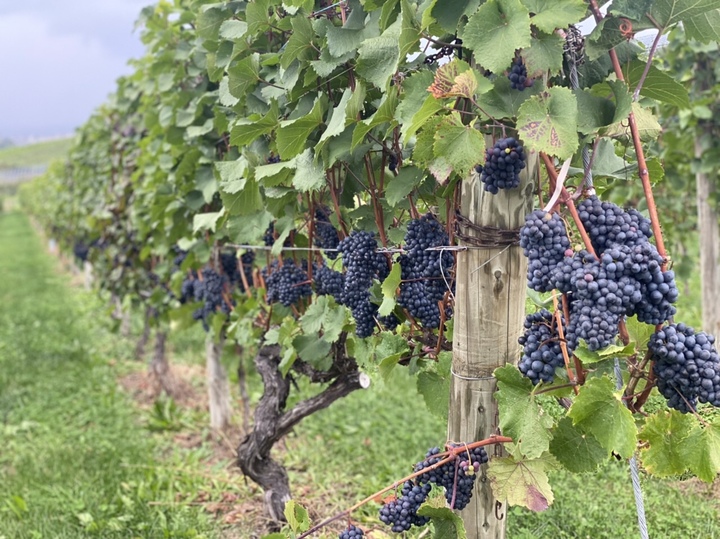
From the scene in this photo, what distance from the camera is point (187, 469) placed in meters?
4.15

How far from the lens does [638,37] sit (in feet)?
5.00

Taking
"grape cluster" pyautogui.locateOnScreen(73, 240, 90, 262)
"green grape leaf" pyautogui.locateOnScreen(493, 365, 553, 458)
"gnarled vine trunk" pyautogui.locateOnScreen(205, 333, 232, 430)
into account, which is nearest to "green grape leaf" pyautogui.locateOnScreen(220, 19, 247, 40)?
"green grape leaf" pyautogui.locateOnScreen(493, 365, 553, 458)

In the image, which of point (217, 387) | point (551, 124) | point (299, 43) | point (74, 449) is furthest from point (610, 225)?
point (74, 449)

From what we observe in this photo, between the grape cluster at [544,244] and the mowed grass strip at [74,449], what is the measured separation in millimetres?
2542

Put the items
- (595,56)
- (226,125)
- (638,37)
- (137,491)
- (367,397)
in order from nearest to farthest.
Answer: (595,56) → (638,37) → (226,125) → (137,491) → (367,397)

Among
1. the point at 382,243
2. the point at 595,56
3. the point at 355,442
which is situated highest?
the point at 595,56

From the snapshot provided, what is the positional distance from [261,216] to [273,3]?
0.87m

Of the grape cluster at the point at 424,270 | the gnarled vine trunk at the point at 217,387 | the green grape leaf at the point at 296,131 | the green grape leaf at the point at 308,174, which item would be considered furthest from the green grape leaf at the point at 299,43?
the gnarled vine trunk at the point at 217,387

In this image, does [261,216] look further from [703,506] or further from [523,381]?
[703,506]

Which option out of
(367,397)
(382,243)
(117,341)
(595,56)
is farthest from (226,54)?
(117,341)

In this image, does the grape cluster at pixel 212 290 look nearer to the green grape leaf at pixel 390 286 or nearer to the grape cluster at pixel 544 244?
the green grape leaf at pixel 390 286

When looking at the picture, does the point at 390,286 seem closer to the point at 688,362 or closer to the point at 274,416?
the point at 688,362

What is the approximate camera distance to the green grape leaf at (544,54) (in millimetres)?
1331

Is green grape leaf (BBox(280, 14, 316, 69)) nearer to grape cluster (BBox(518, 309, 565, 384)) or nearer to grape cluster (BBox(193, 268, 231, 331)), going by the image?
grape cluster (BBox(518, 309, 565, 384))
